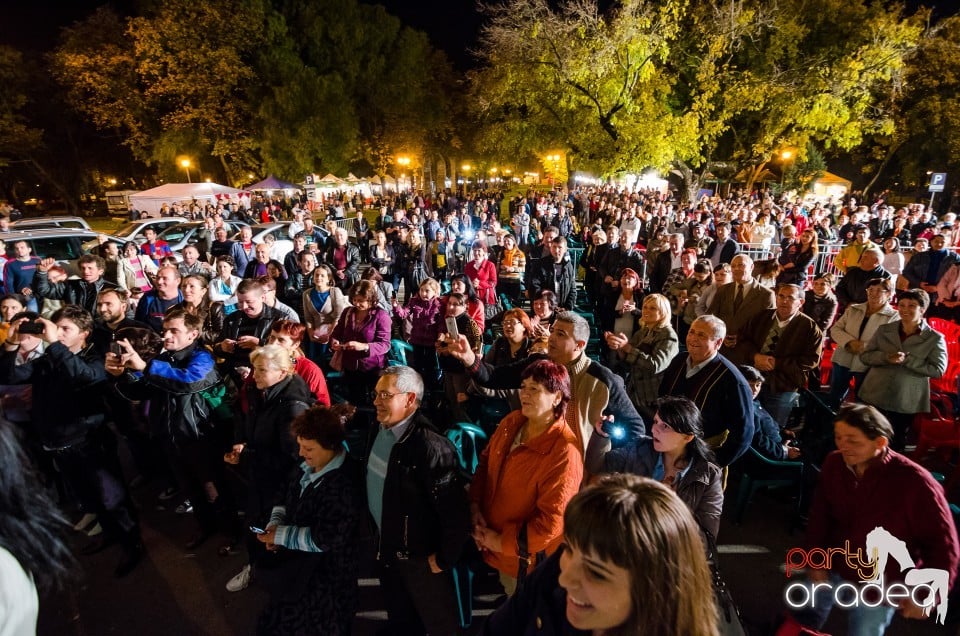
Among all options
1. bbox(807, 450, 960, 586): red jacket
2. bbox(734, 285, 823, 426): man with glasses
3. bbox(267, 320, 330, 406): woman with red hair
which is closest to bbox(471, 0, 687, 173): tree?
bbox(734, 285, 823, 426): man with glasses

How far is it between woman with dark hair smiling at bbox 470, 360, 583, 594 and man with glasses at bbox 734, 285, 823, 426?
9.80 feet

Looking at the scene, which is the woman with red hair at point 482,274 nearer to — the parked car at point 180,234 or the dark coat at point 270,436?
the dark coat at point 270,436

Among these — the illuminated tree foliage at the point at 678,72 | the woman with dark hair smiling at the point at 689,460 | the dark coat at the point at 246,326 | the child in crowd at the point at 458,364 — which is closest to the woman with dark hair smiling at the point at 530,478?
the woman with dark hair smiling at the point at 689,460

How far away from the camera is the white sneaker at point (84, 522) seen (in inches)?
170

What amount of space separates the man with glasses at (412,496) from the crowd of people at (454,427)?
0.04 ft

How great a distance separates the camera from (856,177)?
4088 centimetres

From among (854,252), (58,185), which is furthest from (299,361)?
(58,185)

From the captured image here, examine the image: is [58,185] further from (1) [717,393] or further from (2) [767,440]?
(2) [767,440]

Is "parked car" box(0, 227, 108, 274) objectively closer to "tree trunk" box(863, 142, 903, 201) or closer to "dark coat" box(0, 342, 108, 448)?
"dark coat" box(0, 342, 108, 448)

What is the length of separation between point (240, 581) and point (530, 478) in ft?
8.43

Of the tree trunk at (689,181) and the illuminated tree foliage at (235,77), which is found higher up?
the illuminated tree foliage at (235,77)

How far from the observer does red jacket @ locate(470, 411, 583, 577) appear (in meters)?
2.42

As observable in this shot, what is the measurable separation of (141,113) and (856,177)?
52008mm

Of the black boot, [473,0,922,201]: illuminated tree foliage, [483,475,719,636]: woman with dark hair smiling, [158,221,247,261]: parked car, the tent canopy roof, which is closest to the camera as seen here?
[483,475,719,636]: woman with dark hair smiling
